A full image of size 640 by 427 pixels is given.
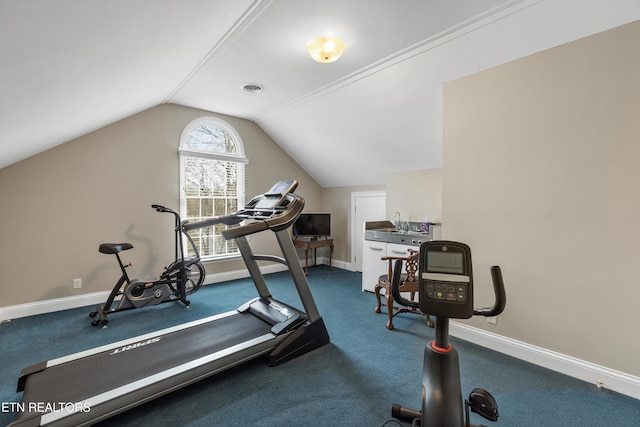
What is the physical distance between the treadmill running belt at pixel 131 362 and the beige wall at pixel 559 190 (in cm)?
220

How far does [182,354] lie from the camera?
2.16 m

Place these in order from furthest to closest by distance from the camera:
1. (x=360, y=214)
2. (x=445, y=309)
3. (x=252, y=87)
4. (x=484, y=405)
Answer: (x=360, y=214) < (x=252, y=87) < (x=484, y=405) < (x=445, y=309)

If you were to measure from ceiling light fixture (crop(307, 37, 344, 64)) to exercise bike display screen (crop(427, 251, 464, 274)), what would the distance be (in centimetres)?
211

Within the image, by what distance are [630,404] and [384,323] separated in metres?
1.79

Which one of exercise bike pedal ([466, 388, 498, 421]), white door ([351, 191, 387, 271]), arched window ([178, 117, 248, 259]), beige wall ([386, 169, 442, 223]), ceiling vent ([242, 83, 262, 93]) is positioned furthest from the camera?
white door ([351, 191, 387, 271])

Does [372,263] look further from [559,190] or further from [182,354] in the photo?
[182,354]

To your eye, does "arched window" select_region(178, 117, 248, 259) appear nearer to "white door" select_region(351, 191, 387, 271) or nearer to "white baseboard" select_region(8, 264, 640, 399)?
"white baseboard" select_region(8, 264, 640, 399)

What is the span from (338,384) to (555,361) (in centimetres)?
165

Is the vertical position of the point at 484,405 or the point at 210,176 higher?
the point at 210,176

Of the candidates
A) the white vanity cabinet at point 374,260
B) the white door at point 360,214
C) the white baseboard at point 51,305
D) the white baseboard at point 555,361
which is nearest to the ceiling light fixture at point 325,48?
the white vanity cabinet at point 374,260

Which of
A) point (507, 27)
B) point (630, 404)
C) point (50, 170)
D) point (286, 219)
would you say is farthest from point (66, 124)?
point (630, 404)

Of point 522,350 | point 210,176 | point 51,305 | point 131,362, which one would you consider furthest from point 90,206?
point 522,350

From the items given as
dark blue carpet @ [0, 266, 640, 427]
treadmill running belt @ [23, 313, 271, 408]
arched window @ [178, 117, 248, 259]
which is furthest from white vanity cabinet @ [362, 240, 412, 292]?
arched window @ [178, 117, 248, 259]

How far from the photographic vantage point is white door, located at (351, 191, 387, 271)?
5.17 meters
